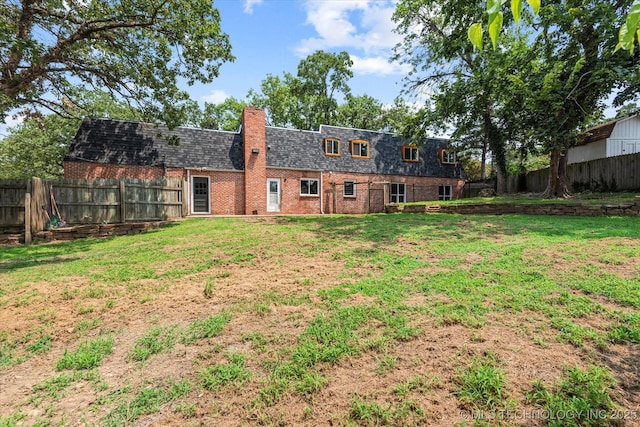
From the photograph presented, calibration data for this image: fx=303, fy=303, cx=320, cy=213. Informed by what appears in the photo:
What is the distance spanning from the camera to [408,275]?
14.6ft

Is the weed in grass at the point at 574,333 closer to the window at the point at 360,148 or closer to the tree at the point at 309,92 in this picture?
the window at the point at 360,148

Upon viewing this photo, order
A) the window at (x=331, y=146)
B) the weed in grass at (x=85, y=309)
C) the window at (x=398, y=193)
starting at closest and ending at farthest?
the weed in grass at (x=85, y=309) < the window at (x=331, y=146) < the window at (x=398, y=193)

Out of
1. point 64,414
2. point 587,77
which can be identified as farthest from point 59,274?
point 587,77

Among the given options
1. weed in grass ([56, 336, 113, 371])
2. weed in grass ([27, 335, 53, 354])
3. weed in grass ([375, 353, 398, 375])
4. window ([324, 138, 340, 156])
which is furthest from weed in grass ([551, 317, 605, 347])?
window ([324, 138, 340, 156])

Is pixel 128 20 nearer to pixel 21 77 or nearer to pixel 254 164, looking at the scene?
pixel 21 77

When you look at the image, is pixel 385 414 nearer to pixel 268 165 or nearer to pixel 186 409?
pixel 186 409

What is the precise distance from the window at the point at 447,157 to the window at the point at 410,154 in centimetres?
235

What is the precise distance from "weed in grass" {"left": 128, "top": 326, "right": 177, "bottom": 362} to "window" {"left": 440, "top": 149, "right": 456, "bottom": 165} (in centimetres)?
2432

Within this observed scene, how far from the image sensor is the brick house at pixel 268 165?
16156 mm

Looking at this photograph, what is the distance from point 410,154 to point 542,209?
13355mm

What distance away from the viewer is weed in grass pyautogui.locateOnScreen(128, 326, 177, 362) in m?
2.88

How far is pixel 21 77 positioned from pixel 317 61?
26.4m

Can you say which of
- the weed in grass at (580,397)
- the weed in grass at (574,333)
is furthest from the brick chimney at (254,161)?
the weed in grass at (580,397)

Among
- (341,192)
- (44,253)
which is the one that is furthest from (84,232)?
(341,192)
